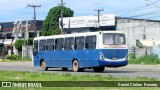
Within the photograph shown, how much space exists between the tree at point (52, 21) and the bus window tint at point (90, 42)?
72.1 m

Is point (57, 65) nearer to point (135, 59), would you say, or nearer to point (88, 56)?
point (88, 56)

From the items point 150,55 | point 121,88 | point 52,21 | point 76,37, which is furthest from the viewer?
point 52,21

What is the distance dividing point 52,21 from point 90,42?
77.2 metres

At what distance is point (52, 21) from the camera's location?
108m

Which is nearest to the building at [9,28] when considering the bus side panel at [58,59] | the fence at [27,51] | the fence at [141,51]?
the fence at [27,51]

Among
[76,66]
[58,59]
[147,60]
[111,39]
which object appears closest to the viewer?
[111,39]

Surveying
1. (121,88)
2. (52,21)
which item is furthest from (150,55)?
(52,21)

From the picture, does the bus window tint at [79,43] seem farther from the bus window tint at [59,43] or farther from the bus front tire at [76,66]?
the bus window tint at [59,43]

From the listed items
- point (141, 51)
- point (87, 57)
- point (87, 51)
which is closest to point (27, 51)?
point (141, 51)

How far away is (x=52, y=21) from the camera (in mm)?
108125

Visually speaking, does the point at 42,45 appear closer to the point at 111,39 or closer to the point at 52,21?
the point at 111,39

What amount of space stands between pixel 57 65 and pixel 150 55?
16.1 metres

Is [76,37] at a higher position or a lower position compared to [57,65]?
higher

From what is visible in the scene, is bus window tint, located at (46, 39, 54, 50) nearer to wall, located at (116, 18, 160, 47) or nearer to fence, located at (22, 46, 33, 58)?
fence, located at (22, 46, 33, 58)
